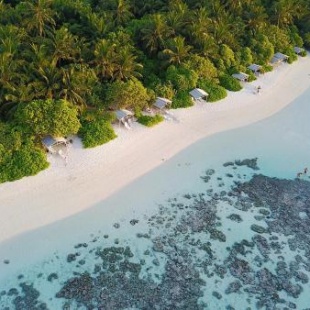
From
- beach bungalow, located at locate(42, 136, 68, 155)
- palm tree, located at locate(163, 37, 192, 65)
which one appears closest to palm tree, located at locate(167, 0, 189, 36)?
A: palm tree, located at locate(163, 37, 192, 65)

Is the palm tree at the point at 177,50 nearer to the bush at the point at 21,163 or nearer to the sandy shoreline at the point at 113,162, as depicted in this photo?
the sandy shoreline at the point at 113,162

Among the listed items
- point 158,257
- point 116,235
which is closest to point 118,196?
point 116,235

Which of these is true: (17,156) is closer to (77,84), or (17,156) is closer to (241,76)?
(77,84)

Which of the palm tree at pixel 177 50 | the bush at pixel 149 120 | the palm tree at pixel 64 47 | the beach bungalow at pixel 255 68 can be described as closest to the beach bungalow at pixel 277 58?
the beach bungalow at pixel 255 68

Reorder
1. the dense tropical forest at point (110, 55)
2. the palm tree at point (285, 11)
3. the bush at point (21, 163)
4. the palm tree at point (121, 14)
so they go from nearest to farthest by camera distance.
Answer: the bush at point (21, 163) < the dense tropical forest at point (110, 55) < the palm tree at point (121, 14) < the palm tree at point (285, 11)

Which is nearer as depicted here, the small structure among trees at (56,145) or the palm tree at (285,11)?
the small structure among trees at (56,145)

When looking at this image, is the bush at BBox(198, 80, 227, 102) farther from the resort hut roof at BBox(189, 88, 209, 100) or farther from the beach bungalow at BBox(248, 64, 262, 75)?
the beach bungalow at BBox(248, 64, 262, 75)
